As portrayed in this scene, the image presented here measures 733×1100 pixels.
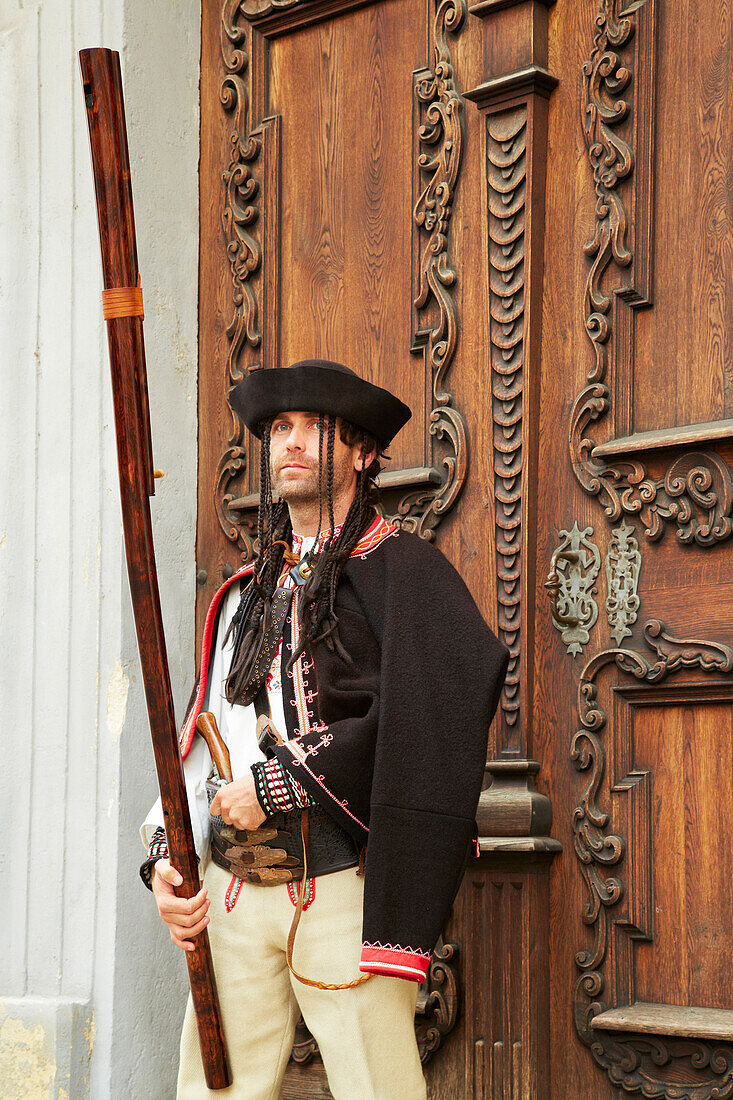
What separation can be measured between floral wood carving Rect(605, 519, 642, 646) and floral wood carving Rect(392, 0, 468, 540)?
1.37 ft

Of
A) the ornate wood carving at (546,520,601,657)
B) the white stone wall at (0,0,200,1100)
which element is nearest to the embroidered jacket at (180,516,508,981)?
the ornate wood carving at (546,520,601,657)

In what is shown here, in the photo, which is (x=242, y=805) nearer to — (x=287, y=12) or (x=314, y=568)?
(x=314, y=568)

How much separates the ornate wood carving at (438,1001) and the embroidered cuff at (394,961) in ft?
2.23

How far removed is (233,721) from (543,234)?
1.31 m

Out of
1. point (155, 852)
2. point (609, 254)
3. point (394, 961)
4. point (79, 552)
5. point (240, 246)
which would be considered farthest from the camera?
point (240, 246)

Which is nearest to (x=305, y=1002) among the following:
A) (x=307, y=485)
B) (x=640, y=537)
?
(x=307, y=485)

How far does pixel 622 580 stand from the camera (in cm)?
288

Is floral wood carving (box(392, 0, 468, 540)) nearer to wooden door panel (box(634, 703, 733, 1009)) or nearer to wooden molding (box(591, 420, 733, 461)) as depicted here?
wooden molding (box(591, 420, 733, 461))

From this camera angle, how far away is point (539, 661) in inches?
118

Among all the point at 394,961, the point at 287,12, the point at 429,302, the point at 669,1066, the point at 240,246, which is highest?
the point at 287,12

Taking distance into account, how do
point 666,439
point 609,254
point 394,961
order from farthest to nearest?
point 609,254 → point 666,439 → point 394,961

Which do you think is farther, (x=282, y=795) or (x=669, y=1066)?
(x=669, y=1066)

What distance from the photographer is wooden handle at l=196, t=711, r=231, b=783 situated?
8.36 ft

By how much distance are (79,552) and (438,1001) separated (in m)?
1.44
